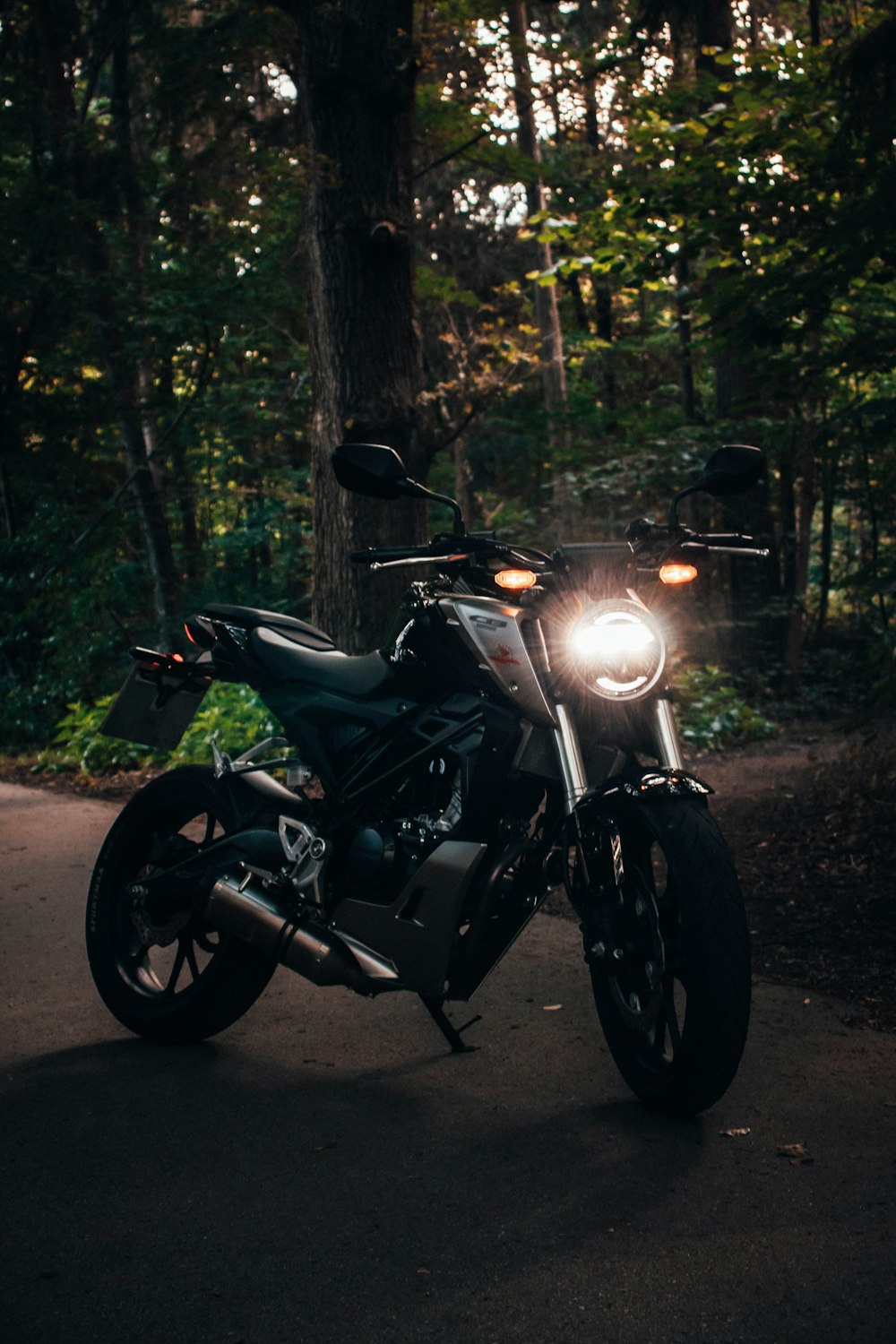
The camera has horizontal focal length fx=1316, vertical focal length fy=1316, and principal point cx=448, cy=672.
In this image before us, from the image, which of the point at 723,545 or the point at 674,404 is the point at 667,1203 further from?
the point at 674,404

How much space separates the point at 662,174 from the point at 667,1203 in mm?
8949

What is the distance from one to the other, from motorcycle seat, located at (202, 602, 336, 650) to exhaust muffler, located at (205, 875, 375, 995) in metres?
0.82

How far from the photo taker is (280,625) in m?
4.56

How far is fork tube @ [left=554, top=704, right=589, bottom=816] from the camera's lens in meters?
3.61

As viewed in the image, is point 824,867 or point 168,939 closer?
point 168,939

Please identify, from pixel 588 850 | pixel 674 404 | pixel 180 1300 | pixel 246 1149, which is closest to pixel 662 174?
pixel 588 850

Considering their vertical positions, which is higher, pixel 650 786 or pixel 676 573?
pixel 676 573

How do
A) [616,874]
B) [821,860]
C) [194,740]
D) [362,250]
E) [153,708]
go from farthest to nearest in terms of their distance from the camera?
[194,740] < [362,250] < [821,860] < [153,708] < [616,874]

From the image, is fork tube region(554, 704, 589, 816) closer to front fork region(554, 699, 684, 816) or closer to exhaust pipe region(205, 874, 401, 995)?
front fork region(554, 699, 684, 816)

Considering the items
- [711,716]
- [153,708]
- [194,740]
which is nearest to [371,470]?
[153,708]

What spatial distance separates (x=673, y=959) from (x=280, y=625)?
1.85 m

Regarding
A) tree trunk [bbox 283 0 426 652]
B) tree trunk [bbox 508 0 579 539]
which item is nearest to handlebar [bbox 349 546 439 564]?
tree trunk [bbox 283 0 426 652]

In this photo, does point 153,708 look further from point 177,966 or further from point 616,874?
point 616,874

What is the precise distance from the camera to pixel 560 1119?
3666 millimetres
